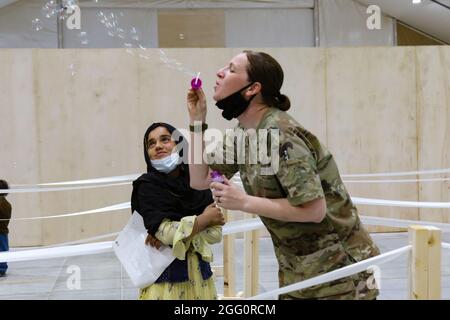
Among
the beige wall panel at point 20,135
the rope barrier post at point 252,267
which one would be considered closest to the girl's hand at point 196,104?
the rope barrier post at point 252,267

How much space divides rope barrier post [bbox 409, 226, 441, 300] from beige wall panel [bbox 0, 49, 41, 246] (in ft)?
21.7

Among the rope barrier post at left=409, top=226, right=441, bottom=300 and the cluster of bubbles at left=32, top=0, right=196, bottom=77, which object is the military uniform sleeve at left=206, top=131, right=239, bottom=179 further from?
the cluster of bubbles at left=32, top=0, right=196, bottom=77

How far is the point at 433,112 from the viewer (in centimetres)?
820

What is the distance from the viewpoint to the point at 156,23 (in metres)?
11.1

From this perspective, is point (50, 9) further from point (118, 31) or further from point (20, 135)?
point (20, 135)

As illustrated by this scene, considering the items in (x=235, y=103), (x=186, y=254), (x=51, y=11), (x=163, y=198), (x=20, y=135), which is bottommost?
(x=186, y=254)

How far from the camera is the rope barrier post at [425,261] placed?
71.7 inches

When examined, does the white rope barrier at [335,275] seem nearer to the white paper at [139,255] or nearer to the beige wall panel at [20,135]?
the white paper at [139,255]

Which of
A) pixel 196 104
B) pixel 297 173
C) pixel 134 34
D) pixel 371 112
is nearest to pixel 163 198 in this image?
pixel 196 104

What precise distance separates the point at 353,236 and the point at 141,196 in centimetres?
112

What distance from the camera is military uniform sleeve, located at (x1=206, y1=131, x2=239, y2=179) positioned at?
1.65m

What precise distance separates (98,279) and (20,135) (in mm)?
3273

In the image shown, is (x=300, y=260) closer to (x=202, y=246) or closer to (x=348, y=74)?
(x=202, y=246)

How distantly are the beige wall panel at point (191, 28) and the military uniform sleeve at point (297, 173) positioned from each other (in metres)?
9.74
